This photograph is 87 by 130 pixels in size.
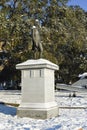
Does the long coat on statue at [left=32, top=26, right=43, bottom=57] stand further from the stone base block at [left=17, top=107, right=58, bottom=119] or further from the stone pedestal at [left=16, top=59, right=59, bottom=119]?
the stone base block at [left=17, top=107, right=58, bottom=119]

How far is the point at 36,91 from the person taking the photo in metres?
13.2

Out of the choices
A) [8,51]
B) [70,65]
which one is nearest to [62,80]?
[70,65]

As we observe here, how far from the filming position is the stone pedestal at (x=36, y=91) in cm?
1288

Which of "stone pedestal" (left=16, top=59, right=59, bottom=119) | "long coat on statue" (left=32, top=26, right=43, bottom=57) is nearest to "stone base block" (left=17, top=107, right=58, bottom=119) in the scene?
"stone pedestal" (left=16, top=59, right=59, bottom=119)

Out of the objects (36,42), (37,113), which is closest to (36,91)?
(37,113)

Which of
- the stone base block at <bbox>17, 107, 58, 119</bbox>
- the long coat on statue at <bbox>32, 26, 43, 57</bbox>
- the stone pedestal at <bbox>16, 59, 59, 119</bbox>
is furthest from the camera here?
the long coat on statue at <bbox>32, 26, 43, 57</bbox>

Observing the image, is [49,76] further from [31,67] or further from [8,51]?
[8,51]

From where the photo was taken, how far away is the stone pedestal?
12.9 m

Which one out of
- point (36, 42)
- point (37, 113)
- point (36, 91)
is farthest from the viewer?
point (36, 42)

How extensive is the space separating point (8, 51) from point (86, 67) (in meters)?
19.6

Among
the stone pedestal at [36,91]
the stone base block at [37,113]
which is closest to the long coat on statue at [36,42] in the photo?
the stone pedestal at [36,91]

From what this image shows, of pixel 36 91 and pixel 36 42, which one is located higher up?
pixel 36 42

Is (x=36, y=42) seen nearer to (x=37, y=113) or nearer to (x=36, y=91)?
(x=36, y=91)

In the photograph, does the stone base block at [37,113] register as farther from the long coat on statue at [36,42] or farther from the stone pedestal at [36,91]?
the long coat on statue at [36,42]
